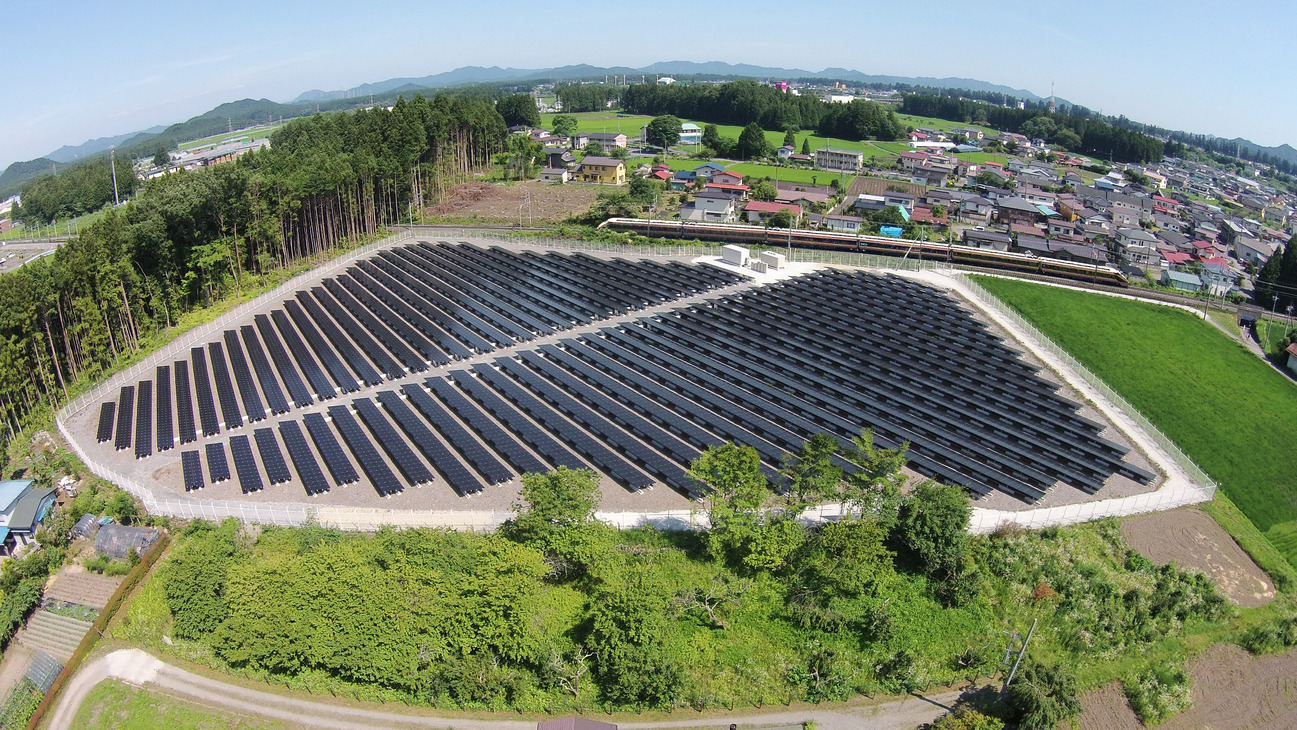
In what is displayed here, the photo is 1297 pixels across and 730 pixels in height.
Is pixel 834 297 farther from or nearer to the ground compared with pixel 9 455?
farther from the ground

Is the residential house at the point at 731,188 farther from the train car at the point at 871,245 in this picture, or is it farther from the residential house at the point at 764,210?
the train car at the point at 871,245

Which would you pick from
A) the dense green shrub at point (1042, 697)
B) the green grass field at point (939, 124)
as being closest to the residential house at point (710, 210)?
the dense green shrub at point (1042, 697)

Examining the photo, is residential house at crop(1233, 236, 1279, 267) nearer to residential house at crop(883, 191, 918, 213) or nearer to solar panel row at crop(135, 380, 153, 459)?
residential house at crop(883, 191, 918, 213)

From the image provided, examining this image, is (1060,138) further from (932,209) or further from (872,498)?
(872,498)

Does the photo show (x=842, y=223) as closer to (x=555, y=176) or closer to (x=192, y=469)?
(x=555, y=176)

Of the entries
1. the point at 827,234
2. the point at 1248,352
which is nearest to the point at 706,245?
the point at 827,234

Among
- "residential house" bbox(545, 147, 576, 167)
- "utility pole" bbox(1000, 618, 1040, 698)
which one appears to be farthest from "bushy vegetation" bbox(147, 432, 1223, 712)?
"residential house" bbox(545, 147, 576, 167)

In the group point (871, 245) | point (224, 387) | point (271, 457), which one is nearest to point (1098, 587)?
point (271, 457)
